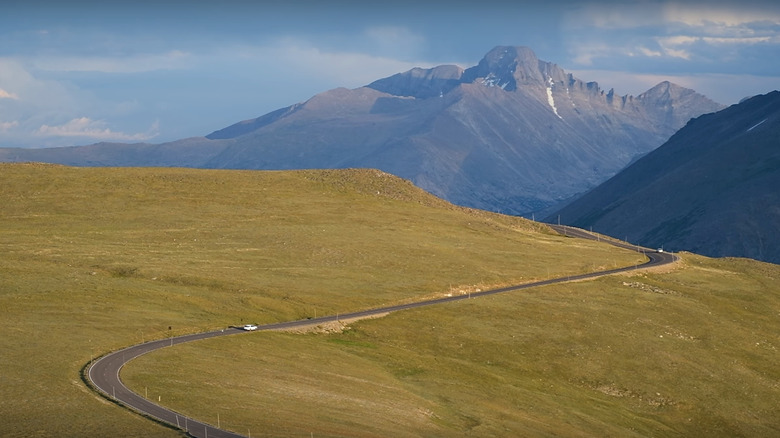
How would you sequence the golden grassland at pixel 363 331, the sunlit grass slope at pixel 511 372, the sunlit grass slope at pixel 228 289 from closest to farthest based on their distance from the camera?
the sunlit grass slope at pixel 228 289, the sunlit grass slope at pixel 511 372, the golden grassland at pixel 363 331

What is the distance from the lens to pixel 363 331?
Answer: 117000 millimetres

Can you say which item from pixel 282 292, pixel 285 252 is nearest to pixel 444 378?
pixel 282 292

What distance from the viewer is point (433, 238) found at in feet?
604

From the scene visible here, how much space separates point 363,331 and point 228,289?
2302 cm

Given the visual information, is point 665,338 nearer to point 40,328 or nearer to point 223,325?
point 223,325

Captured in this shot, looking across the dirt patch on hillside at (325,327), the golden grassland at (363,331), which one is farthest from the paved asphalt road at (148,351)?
the golden grassland at (363,331)

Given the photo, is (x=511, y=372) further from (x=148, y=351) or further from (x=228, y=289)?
(x=228, y=289)

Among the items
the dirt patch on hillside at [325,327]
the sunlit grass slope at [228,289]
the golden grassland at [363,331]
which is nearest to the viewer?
the sunlit grass slope at [228,289]

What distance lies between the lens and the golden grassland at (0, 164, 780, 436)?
79.9m

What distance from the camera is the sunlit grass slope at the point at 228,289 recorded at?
77.8 m

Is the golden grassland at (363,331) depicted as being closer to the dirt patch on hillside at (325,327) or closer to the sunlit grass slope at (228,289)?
the sunlit grass slope at (228,289)

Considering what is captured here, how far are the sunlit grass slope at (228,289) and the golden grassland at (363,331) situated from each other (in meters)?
0.37

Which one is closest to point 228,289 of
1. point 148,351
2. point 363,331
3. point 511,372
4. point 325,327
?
point 325,327

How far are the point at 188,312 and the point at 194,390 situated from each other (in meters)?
37.8
